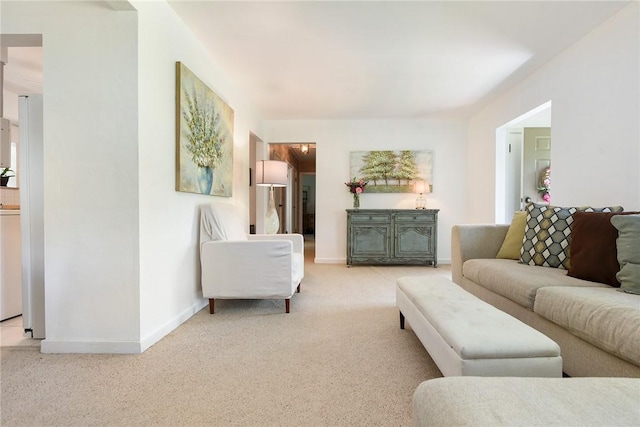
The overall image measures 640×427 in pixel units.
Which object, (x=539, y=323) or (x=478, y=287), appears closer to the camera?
(x=539, y=323)

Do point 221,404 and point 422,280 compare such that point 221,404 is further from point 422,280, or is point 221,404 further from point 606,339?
point 606,339

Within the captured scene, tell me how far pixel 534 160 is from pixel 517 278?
3058 millimetres

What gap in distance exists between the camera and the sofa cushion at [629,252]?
5.03 feet

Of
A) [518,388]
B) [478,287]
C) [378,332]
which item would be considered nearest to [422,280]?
[378,332]

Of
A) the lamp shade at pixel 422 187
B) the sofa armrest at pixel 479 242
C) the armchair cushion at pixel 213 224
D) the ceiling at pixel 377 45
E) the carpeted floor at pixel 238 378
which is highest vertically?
the ceiling at pixel 377 45

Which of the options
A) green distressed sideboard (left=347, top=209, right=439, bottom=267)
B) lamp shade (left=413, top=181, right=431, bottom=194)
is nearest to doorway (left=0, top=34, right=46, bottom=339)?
green distressed sideboard (left=347, top=209, right=439, bottom=267)

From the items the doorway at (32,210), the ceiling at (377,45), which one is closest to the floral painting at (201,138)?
the ceiling at (377,45)

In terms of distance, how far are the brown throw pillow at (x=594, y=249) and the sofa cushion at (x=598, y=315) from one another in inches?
5.5

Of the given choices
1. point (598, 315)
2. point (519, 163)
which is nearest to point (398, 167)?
point (519, 163)

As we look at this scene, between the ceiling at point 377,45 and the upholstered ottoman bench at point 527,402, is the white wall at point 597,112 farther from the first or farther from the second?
the upholstered ottoman bench at point 527,402

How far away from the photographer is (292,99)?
4.18 metres

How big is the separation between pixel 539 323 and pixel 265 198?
397 centimetres

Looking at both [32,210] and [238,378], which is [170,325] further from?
[32,210]

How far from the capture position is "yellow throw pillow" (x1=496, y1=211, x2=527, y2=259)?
2627 mm
